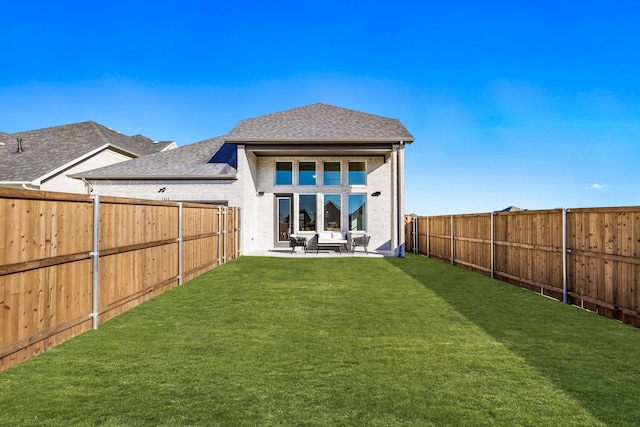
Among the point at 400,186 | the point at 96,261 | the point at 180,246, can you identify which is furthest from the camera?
the point at 400,186

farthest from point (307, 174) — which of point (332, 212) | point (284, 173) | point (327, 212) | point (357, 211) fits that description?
point (357, 211)

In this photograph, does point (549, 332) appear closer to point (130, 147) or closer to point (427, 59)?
point (427, 59)

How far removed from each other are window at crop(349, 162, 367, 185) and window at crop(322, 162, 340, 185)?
0.62m

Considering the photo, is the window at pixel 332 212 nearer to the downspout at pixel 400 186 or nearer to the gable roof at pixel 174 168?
the downspout at pixel 400 186

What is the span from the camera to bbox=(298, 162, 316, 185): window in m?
18.5

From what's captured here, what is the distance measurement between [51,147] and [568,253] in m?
24.8

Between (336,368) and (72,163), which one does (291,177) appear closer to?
(72,163)

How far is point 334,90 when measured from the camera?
22953mm

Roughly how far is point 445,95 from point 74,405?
21166mm

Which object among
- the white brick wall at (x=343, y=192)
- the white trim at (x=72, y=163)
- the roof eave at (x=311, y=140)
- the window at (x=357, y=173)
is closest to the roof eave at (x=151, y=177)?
the white trim at (x=72, y=163)

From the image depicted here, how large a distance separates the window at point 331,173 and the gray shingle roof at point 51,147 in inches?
500

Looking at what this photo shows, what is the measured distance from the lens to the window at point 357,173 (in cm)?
1847

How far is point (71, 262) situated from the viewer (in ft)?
16.8

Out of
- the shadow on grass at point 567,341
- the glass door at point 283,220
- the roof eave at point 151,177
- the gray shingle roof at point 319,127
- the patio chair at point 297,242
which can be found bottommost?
the shadow on grass at point 567,341
